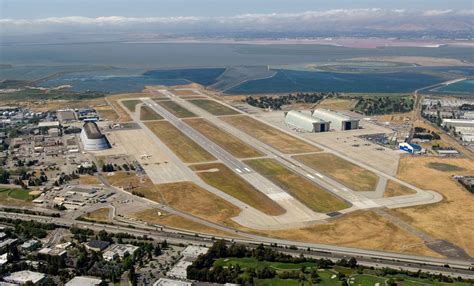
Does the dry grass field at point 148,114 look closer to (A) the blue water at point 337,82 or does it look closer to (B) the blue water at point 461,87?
(A) the blue water at point 337,82

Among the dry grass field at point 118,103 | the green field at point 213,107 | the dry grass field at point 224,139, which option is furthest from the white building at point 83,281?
the green field at point 213,107

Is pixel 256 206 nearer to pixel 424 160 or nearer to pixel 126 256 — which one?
pixel 126 256

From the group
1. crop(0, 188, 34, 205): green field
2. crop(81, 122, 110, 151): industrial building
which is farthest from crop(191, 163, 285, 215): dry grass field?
crop(0, 188, 34, 205): green field

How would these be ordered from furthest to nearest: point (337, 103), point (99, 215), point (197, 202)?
point (337, 103), point (197, 202), point (99, 215)

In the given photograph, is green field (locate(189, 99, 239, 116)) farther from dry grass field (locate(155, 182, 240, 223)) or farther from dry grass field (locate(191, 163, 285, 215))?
dry grass field (locate(155, 182, 240, 223))

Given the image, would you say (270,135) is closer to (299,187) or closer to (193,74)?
(299,187)

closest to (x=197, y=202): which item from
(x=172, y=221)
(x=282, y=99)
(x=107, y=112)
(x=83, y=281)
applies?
(x=172, y=221)

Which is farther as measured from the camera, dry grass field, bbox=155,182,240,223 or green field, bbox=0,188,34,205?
green field, bbox=0,188,34,205
